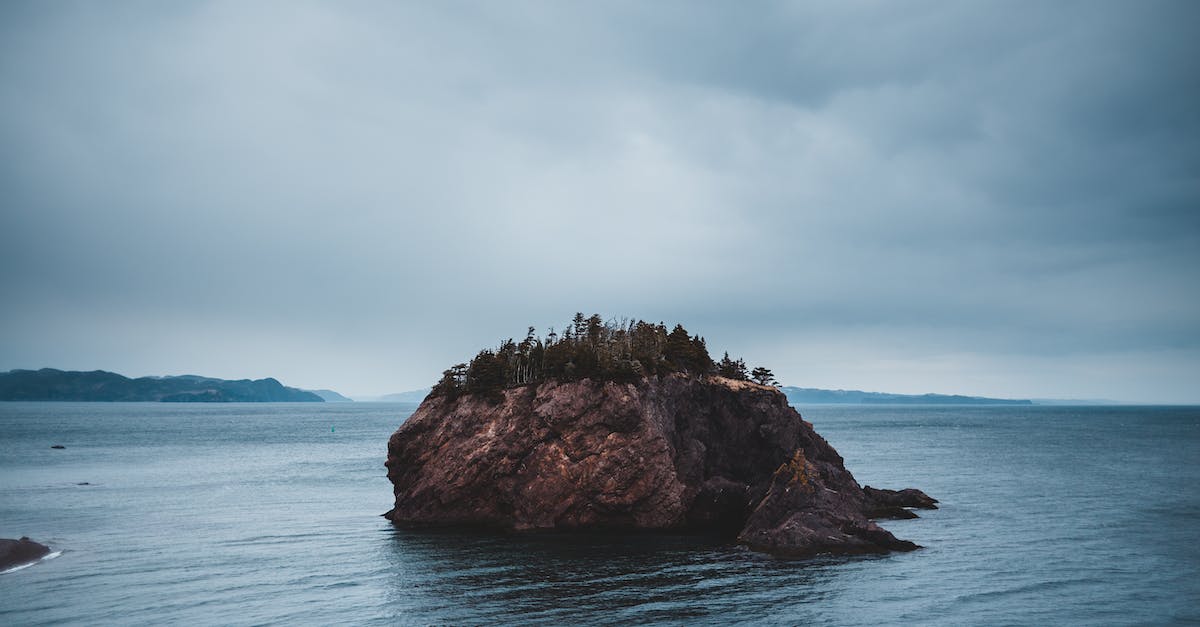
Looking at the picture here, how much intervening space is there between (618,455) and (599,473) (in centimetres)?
180

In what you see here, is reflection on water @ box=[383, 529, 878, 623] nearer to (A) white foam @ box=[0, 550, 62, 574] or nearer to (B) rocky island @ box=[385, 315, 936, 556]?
(B) rocky island @ box=[385, 315, 936, 556]

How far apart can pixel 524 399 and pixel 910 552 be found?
26955mm

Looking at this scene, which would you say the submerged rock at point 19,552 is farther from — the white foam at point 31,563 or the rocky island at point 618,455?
the rocky island at point 618,455

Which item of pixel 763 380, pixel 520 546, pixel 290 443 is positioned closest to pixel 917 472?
pixel 763 380

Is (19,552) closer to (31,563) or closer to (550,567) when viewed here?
(31,563)

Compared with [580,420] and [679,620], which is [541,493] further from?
[679,620]

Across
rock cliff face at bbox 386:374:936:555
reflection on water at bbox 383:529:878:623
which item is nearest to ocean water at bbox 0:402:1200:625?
reflection on water at bbox 383:529:878:623

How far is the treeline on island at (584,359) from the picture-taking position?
51.8 m

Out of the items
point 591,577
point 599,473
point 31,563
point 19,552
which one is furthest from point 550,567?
point 19,552

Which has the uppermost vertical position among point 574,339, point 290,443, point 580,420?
point 574,339

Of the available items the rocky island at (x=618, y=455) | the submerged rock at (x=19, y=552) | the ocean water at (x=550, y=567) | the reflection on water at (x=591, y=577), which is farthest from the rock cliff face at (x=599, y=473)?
the submerged rock at (x=19, y=552)

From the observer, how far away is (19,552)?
40.2 m

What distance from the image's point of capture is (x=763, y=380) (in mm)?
64938

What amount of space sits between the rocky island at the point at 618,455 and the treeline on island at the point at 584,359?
137mm
